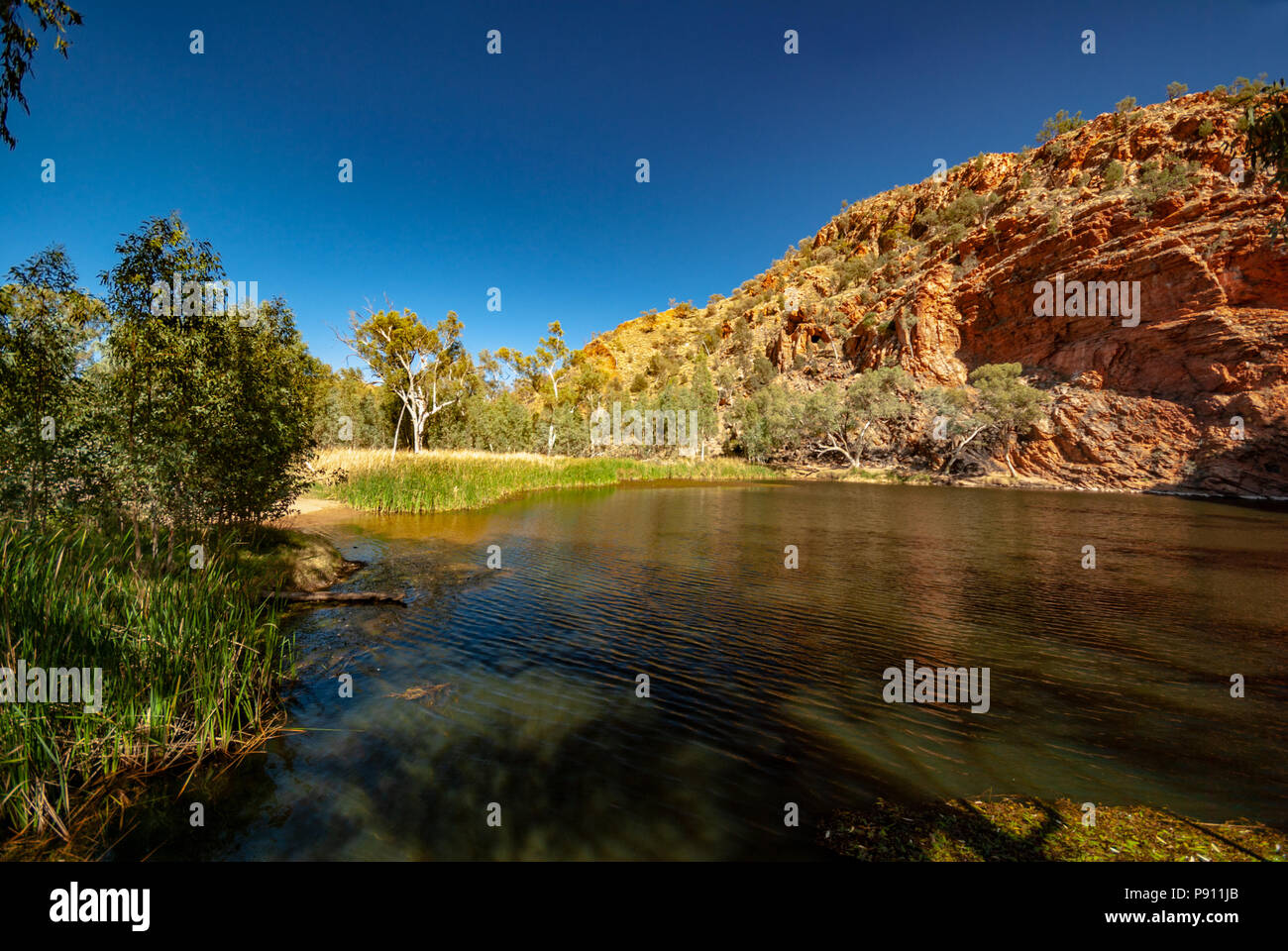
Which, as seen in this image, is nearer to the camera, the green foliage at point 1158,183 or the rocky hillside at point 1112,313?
the rocky hillside at point 1112,313

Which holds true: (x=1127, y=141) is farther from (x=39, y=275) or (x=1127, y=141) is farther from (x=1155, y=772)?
(x=39, y=275)

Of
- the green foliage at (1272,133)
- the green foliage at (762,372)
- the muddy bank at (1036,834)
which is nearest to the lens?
the muddy bank at (1036,834)

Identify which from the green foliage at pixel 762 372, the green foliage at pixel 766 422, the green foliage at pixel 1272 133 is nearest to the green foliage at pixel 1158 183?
the green foliage at pixel 766 422

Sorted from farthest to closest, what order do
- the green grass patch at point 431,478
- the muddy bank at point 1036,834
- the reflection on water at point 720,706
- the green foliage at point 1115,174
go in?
the green foliage at point 1115,174
the green grass patch at point 431,478
the reflection on water at point 720,706
the muddy bank at point 1036,834

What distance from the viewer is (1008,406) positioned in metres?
41.2

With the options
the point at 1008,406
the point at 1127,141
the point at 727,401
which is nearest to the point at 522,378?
the point at 727,401

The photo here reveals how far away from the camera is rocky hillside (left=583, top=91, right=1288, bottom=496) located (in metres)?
35.6

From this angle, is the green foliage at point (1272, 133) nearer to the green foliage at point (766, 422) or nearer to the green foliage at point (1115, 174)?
Answer: the green foliage at point (766, 422)

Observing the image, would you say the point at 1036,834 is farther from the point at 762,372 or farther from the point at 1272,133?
the point at 762,372

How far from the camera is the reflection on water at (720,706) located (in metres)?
3.83

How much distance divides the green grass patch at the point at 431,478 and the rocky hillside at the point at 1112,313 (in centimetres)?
4159

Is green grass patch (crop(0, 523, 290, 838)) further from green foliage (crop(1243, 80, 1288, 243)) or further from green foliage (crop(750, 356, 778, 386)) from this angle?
green foliage (crop(750, 356, 778, 386))

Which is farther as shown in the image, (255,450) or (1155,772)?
(255,450)
